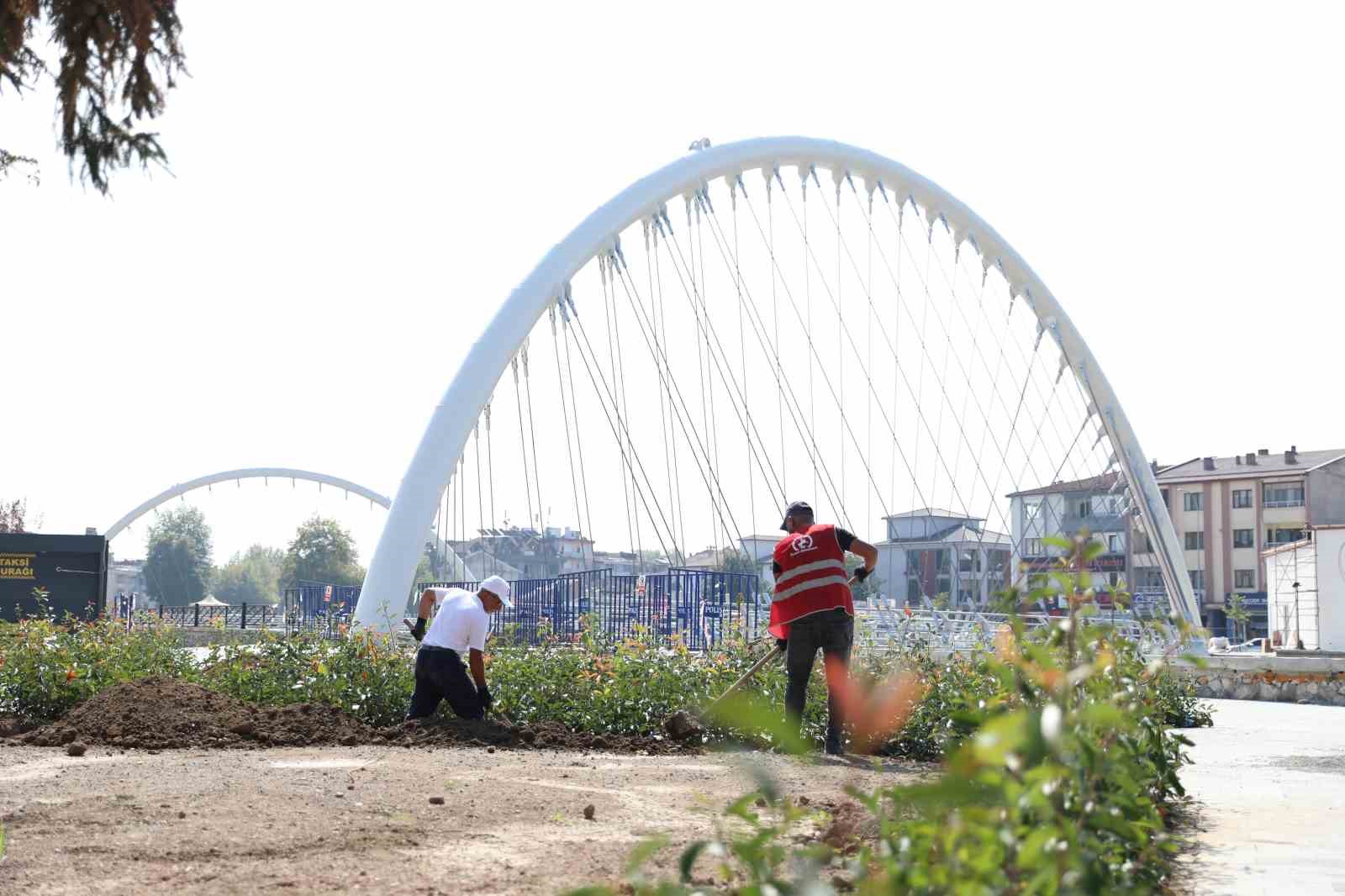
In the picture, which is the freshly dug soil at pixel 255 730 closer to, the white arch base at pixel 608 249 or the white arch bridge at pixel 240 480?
the white arch base at pixel 608 249

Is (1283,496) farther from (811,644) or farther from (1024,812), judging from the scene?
(1024,812)

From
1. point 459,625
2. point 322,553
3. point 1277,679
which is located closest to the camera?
point 459,625

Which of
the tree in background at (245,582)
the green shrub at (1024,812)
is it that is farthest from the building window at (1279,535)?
the tree in background at (245,582)

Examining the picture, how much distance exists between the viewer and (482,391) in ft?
57.6

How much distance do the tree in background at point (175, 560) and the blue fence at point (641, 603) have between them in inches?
3709

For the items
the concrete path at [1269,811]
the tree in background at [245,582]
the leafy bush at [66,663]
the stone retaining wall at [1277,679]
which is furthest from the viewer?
the tree in background at [245,582]

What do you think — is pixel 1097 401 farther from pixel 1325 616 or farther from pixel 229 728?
pixel 229 728

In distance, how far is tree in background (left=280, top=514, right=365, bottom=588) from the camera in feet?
320

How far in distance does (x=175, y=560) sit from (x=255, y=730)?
111621 mm

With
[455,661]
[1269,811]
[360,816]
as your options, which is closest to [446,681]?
[455,661]

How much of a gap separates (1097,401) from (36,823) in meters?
28.7

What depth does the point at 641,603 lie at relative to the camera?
1630cm

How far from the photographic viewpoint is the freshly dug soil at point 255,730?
7504mm

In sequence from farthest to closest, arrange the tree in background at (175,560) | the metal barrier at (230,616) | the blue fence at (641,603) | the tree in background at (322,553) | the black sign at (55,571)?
the tree in background at (175,560)
the tree in background at (322,553)
the metal barrier at (230,616)
the black sign at (55,571)
the blue fence at (641,603)
